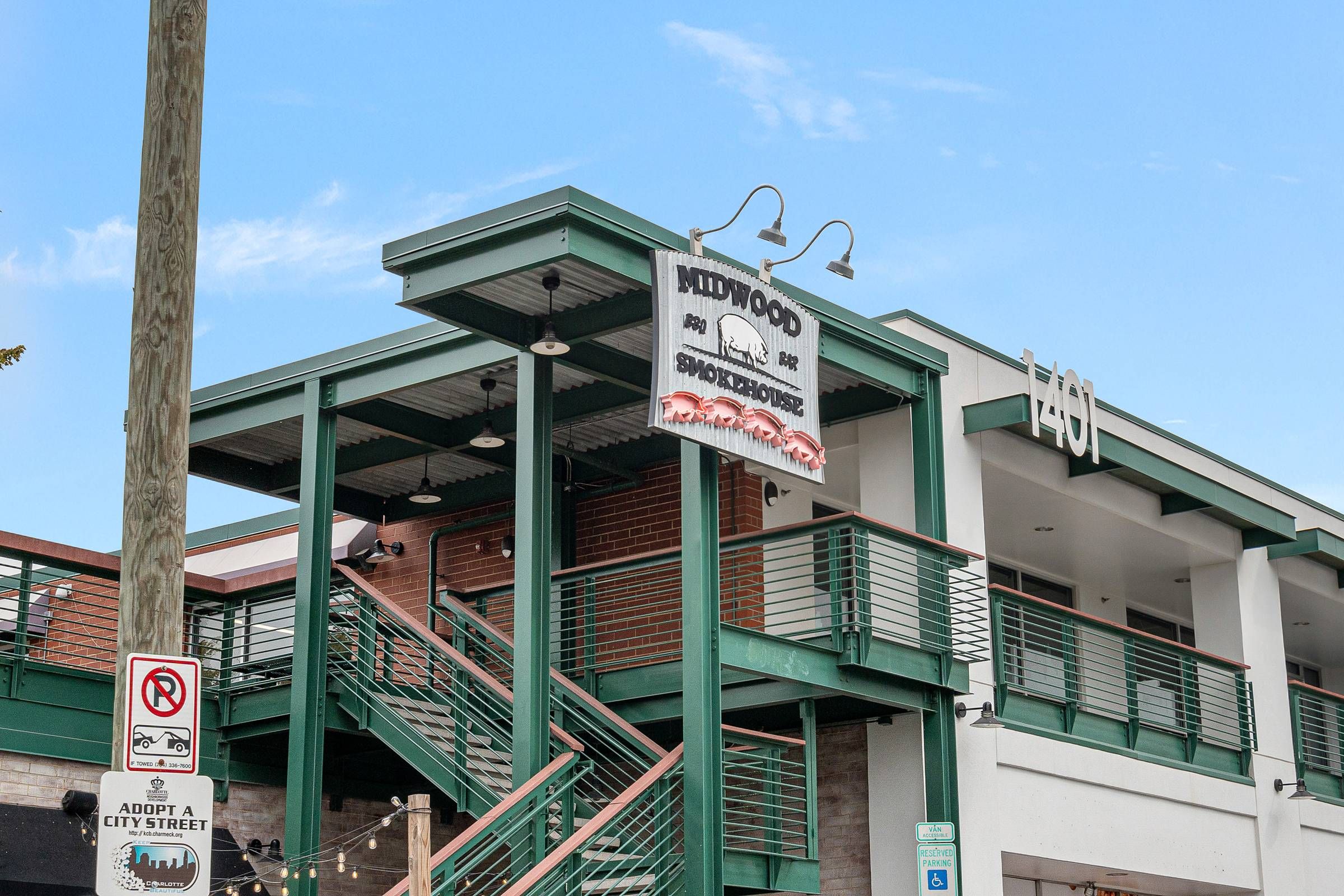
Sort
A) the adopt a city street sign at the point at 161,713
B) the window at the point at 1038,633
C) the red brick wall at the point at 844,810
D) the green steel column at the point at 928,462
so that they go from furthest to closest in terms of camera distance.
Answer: the window at the point at 1038,633, the green steel column at the point at 928,462, the red brick wall at the point at 844,810, the adopt a city street sign at the point at 161,713

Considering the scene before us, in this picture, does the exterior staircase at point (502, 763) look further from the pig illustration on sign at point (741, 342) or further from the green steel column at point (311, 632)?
the pig illustration on sign at point (741, 342)

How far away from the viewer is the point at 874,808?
14.8 metres

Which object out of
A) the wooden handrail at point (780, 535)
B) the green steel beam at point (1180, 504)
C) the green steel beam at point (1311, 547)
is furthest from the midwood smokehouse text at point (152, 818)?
the green steel beam at point (1311, 547)

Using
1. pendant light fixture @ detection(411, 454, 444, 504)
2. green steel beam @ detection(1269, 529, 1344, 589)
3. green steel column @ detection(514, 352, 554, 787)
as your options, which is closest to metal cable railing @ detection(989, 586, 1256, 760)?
green steel beam @ detection(1269, 529, 1344, 589)

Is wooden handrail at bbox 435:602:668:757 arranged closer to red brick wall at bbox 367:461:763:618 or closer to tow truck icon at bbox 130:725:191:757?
red brick wall at bbox 367:461:763:618

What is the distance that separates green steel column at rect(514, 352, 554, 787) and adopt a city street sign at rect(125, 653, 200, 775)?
6737mm

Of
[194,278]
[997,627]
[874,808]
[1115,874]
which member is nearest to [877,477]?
[997,627]

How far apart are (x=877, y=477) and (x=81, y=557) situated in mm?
7308

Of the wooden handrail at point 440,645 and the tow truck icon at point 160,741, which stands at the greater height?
the wooden handrail at point 440,645

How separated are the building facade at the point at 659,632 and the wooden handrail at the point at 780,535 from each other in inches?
1.9

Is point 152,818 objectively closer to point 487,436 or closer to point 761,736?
point 761,736

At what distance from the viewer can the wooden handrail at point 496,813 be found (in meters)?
11.2

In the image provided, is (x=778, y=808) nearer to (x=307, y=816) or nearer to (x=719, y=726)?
(x=719, y=726)

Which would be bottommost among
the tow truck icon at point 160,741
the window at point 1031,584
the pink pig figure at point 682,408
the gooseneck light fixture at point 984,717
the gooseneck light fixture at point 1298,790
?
the tow truck icon at point 160,741
